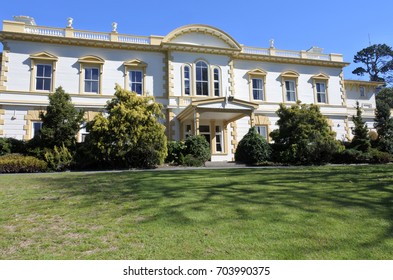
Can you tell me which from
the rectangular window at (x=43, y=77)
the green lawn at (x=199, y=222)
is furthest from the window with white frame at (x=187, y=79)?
the green lawn at (x=199, y=222)

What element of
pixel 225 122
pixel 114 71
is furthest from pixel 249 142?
pixel 114 71

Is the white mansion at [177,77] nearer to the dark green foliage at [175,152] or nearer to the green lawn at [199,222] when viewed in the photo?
the dark green foliage at [175,152]

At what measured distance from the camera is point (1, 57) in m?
23.5

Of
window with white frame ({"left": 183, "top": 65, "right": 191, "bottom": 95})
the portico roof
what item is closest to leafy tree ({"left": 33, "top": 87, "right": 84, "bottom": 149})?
the portico roof

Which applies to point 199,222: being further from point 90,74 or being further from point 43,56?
point 43,56

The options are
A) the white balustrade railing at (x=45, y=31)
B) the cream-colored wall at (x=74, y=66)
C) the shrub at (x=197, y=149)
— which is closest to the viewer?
the shrub at (x=197, y=149)

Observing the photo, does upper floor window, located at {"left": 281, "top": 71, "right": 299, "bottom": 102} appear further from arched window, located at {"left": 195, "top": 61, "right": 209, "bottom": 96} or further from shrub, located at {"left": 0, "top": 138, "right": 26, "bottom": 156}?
shrub, located at {"left": 0, "top": 138, "right": 26, "bottom": 156}

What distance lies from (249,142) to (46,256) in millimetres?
17062

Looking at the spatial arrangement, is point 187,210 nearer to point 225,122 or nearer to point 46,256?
point 46,256

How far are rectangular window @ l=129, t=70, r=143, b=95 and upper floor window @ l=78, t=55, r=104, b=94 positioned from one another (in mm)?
2376

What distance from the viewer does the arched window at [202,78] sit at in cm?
2525

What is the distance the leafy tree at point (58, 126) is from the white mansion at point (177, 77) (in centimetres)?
531

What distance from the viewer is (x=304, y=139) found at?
19.7 meters

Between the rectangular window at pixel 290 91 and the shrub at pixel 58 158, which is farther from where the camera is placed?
the rectangular window at pixel 290 91
